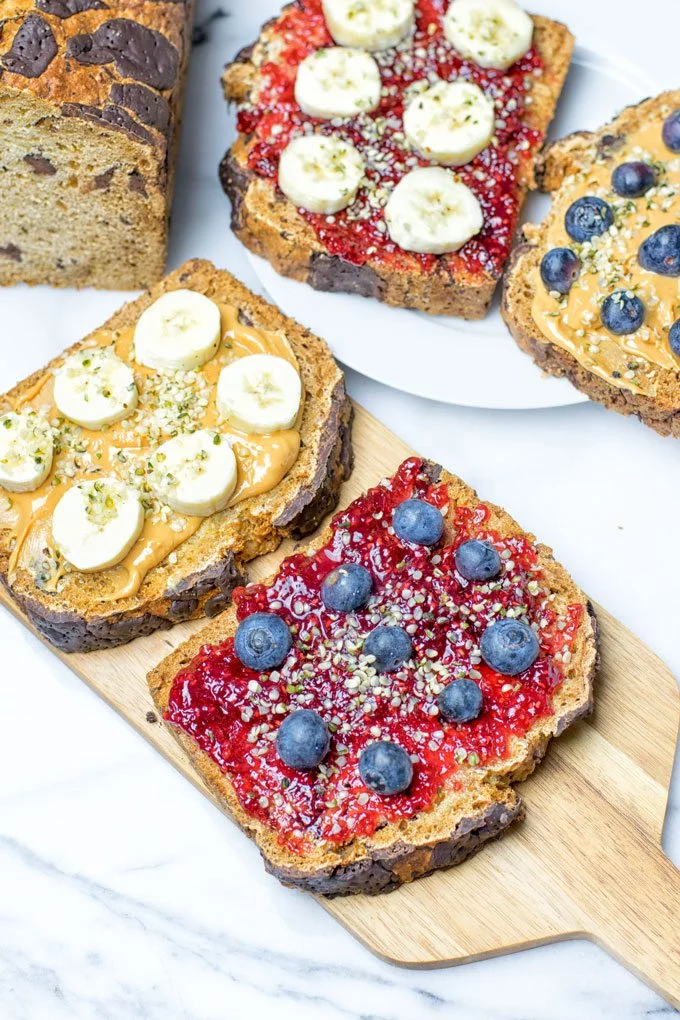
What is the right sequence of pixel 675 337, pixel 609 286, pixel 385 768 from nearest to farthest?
pixel 385 768, pixel 675 337, pixel 609 286

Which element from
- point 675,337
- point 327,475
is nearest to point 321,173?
point 327,475

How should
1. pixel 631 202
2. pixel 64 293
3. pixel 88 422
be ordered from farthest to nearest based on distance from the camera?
pixel 64 293, pixel 631 202, pixel 88 422

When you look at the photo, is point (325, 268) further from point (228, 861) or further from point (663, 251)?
point (228, 861)

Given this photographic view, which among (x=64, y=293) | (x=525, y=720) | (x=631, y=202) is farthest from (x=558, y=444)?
(x=64, y=293)

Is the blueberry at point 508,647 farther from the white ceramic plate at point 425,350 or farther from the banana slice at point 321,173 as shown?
the banana slice at point 321,173

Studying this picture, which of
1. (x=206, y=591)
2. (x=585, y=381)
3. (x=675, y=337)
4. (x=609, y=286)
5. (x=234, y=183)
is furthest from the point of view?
(x=234, y=183)

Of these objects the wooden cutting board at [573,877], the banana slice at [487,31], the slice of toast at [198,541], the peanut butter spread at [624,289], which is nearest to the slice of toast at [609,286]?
the peanut butter spread at [624,289]

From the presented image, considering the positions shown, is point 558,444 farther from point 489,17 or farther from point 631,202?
point 489,17
